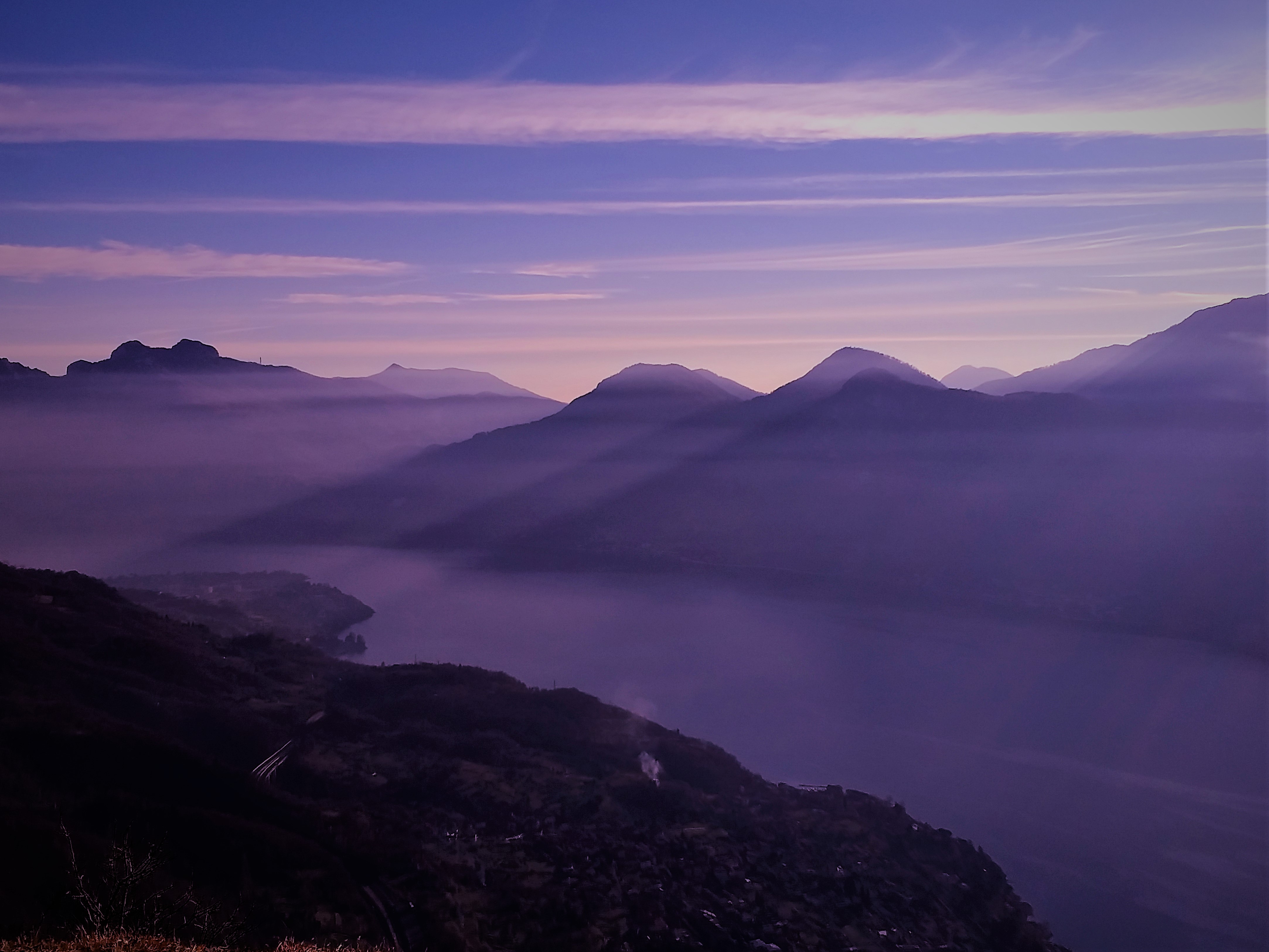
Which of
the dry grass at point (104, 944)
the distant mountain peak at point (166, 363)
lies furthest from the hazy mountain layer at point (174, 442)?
the dry grass at point (104, 944)

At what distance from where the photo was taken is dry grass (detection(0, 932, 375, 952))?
5410 mm

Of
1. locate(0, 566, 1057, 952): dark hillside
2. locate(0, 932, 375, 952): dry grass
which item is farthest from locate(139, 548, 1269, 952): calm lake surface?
locate(0, 932, 375, 952): dry grass

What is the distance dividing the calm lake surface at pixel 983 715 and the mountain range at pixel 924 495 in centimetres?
771

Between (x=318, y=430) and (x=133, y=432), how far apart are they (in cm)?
2460

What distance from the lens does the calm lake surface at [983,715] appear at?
19.7 meters

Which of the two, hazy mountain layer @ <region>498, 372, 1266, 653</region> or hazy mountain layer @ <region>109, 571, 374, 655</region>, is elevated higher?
hazy mountain layer @ <region>498, 372, 1266, 653</region>

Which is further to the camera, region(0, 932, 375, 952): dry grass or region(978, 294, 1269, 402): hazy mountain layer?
region(978, 294, 1269, 402): hazy mountain layer

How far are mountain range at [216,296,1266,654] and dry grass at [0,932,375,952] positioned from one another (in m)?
47.1

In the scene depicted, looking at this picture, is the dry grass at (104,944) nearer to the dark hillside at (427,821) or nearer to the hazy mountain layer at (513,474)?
the dark hillside at (427,821)

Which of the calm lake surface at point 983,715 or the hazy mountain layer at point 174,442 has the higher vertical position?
the hazy mountain layer at point 174,442

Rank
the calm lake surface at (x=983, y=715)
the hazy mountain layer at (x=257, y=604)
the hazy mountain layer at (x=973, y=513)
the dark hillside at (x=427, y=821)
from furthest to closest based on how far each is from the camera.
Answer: the hazy mountain layer at (x=973, y=513) → the hazy mountain layer at (x=257, y=604) → the calm lake surface at (x=983, y=715) → the dark hillside at (x=427, y=821)

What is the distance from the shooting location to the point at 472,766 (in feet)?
58.7

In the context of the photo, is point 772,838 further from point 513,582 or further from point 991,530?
point 991,530

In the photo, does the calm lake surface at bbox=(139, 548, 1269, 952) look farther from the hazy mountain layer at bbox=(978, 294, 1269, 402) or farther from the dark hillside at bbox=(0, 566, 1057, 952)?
the hazy mountain layer at bbox=(978, 294, 1269, 402)
